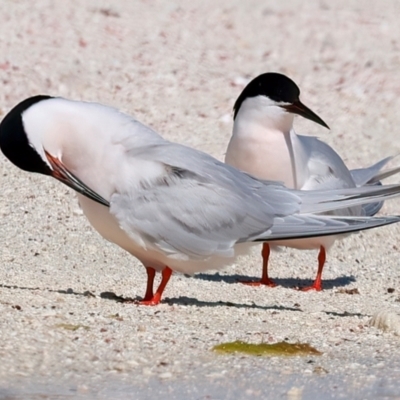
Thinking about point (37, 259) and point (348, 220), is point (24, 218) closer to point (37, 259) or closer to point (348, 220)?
point (37, 259)

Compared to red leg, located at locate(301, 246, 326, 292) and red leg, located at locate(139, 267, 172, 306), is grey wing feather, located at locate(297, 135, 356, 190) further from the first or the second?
red leg, located at locate(139, 267, 172, 306)

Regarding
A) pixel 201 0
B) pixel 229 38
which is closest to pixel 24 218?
pixel 229 38

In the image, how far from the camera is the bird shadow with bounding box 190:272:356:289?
688 cm

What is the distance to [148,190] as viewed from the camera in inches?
217

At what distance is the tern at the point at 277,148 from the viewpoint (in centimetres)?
669

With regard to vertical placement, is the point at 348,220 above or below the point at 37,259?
above

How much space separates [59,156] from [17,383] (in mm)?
1440

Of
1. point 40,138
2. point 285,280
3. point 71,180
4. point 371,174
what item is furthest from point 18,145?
point 371,174

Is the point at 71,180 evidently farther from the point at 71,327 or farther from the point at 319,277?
the point at 319,277

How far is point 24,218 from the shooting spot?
7445 millimetres

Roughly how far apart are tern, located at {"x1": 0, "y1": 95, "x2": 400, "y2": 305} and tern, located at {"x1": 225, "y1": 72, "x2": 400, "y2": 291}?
→ 3.04ft

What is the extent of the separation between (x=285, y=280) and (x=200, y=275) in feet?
1.70

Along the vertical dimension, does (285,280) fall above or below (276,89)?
below

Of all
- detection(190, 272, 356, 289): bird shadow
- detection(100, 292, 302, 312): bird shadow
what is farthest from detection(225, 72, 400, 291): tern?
detection(100, 292, 302, 312): bird shadow
